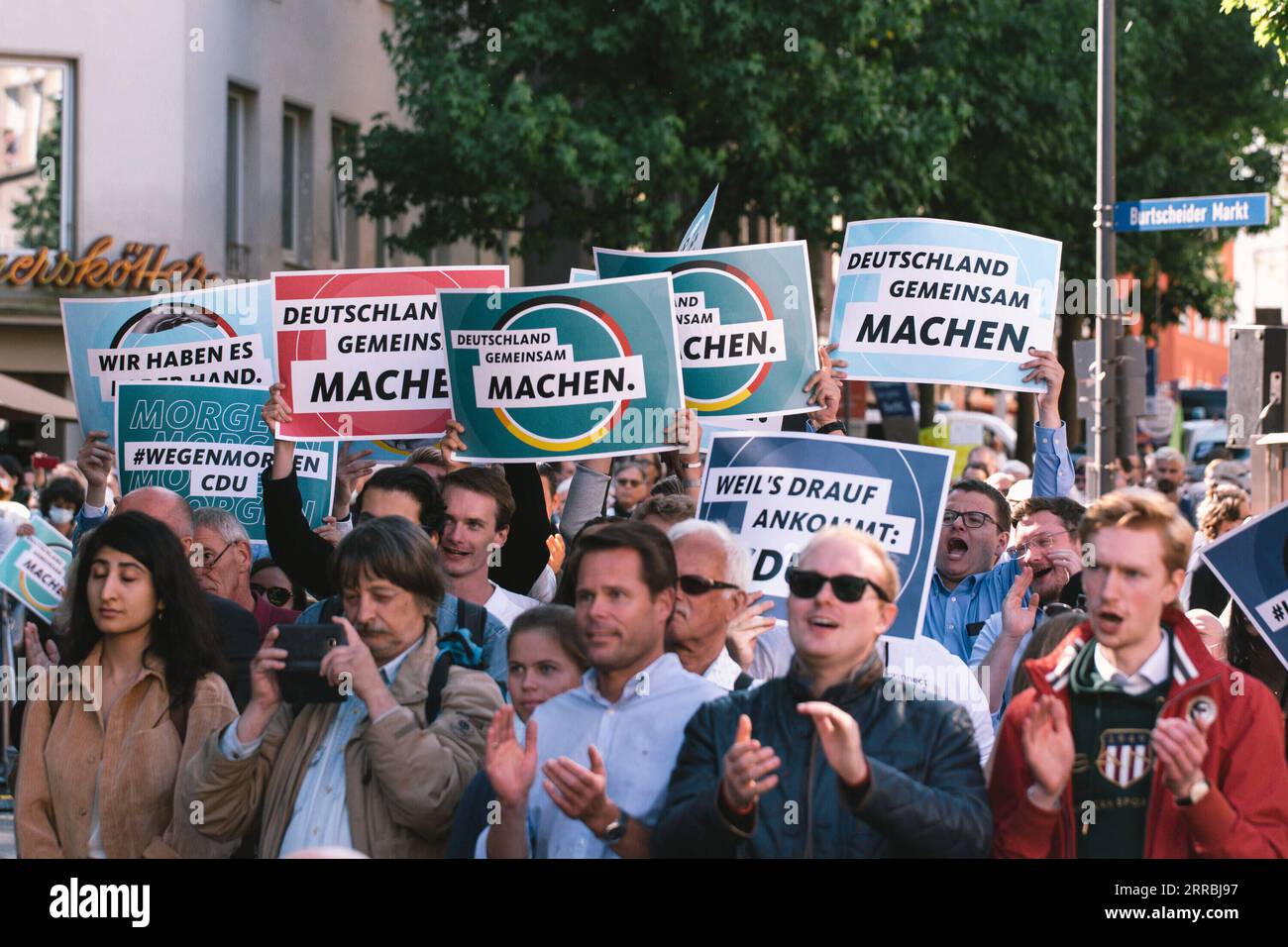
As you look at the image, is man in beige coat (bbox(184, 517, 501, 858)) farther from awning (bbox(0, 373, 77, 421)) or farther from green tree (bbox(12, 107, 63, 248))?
green tree (bbox(12, 107, 63, 248))

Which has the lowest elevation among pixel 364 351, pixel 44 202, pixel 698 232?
pixel 364 351

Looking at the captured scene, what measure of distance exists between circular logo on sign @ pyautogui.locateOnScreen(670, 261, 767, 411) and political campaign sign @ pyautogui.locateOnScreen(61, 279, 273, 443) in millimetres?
1718

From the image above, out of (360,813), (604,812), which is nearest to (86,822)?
(360,813)

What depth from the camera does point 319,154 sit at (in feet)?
92.4

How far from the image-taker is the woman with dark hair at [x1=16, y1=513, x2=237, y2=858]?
547cm

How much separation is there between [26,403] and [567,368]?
34.5 feet

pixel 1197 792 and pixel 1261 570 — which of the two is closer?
pixel 1197 792

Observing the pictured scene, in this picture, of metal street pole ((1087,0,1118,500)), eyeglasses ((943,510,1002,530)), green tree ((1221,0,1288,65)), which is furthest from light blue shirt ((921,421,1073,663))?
metal street pole ((1087,0,1118,500))

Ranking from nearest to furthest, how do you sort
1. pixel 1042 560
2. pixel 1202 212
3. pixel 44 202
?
pixel 1042 560, pixel 1202 212, pixel 44 202

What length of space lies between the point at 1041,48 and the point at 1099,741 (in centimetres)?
2549

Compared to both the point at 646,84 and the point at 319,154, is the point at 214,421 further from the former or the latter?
the point at 319,154

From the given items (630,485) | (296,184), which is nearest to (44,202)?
(296,184)

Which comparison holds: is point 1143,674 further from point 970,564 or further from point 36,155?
point 36,155

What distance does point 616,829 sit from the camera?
4629 mm
